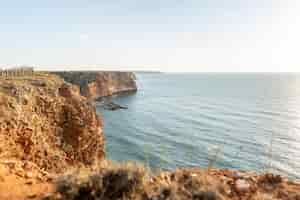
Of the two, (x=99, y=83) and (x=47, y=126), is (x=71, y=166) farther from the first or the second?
(x=99, y=83)

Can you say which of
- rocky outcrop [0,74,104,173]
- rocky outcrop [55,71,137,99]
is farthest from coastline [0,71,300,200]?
rocky outcrop [55,71,137,99]

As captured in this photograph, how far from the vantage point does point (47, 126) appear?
12711 mm

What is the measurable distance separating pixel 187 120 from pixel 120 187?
3385 centimetres

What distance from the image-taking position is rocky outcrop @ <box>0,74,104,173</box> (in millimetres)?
9320

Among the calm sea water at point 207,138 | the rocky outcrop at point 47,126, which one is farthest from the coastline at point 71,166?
the calm sea water at point 207,138

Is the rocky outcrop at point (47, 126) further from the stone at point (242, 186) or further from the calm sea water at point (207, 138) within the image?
the stone at point (242, 186)

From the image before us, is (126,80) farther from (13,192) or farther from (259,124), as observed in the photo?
(13,192)

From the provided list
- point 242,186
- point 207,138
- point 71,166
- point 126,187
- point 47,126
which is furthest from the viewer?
point 207,138

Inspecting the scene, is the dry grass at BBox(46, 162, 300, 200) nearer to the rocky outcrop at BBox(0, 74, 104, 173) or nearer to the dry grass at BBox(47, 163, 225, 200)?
the dry grass at BBox(47, 163, 225, 200)

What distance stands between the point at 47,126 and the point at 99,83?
56709 millimetres

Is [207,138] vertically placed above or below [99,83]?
below

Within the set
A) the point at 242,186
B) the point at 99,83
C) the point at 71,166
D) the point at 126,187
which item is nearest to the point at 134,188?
the point at 126,187

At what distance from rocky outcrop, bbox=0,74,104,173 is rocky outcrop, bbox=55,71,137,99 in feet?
145

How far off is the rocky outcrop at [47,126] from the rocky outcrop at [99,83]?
4433 centimetres
